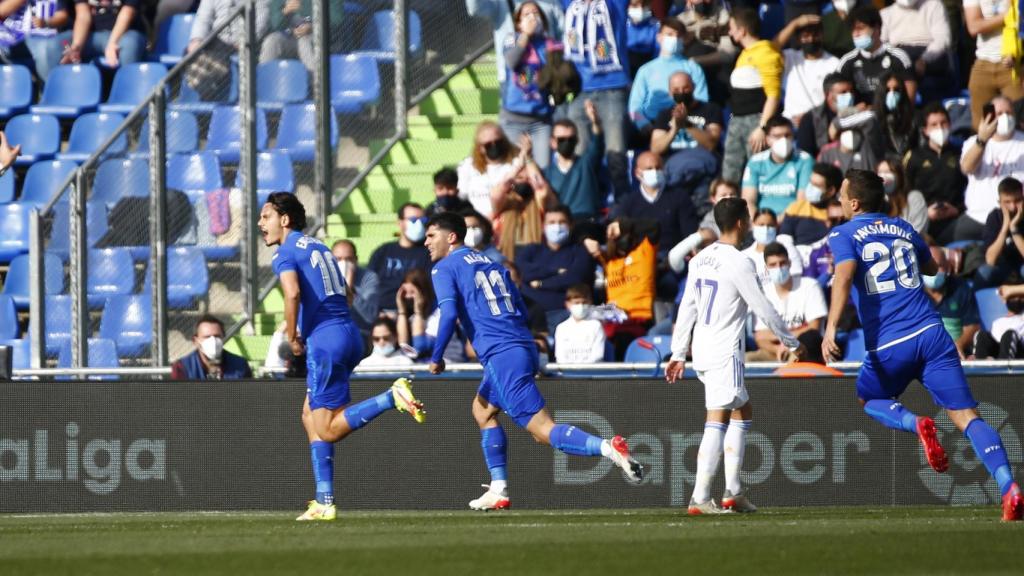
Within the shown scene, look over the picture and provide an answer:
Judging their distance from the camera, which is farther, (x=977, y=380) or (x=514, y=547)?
(x=977, y=380)

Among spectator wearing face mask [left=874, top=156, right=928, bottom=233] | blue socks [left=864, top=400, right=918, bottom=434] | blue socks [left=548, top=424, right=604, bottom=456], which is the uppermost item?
spectator wearing face mask [left=874, top=156, right=928, bottom=233]

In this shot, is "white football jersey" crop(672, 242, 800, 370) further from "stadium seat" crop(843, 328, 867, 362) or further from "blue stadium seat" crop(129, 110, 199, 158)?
"blue stadium seat" crop(129, 110, 199, 158)

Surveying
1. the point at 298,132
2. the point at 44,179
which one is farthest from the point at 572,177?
the point at 44,179

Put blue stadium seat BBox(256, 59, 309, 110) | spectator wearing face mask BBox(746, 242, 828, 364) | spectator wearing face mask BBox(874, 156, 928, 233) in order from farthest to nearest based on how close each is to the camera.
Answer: blue stadium seat BBox(256, 59, 309, 110) < spectator wearing face mask BBox(874, 156, 928, 233) < spectator wearing face mask BBox(746, 242, 828, 364)

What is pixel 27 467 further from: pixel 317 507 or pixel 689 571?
pixel 689 571

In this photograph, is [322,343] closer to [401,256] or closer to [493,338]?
[493,338]

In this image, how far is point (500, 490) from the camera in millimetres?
11969

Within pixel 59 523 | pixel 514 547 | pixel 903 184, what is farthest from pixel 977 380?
pixel 59 523

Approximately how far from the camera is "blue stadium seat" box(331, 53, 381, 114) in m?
17.7

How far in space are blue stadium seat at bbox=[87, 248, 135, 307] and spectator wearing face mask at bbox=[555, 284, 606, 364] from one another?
153 inches

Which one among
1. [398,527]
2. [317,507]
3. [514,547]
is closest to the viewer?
[514,547]

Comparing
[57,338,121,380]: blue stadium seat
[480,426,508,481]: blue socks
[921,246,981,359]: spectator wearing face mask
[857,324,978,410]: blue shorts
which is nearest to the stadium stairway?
[57,338,121,380]: blue stadium seat

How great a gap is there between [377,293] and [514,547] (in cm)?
835

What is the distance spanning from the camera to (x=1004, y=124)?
16.3 metres
